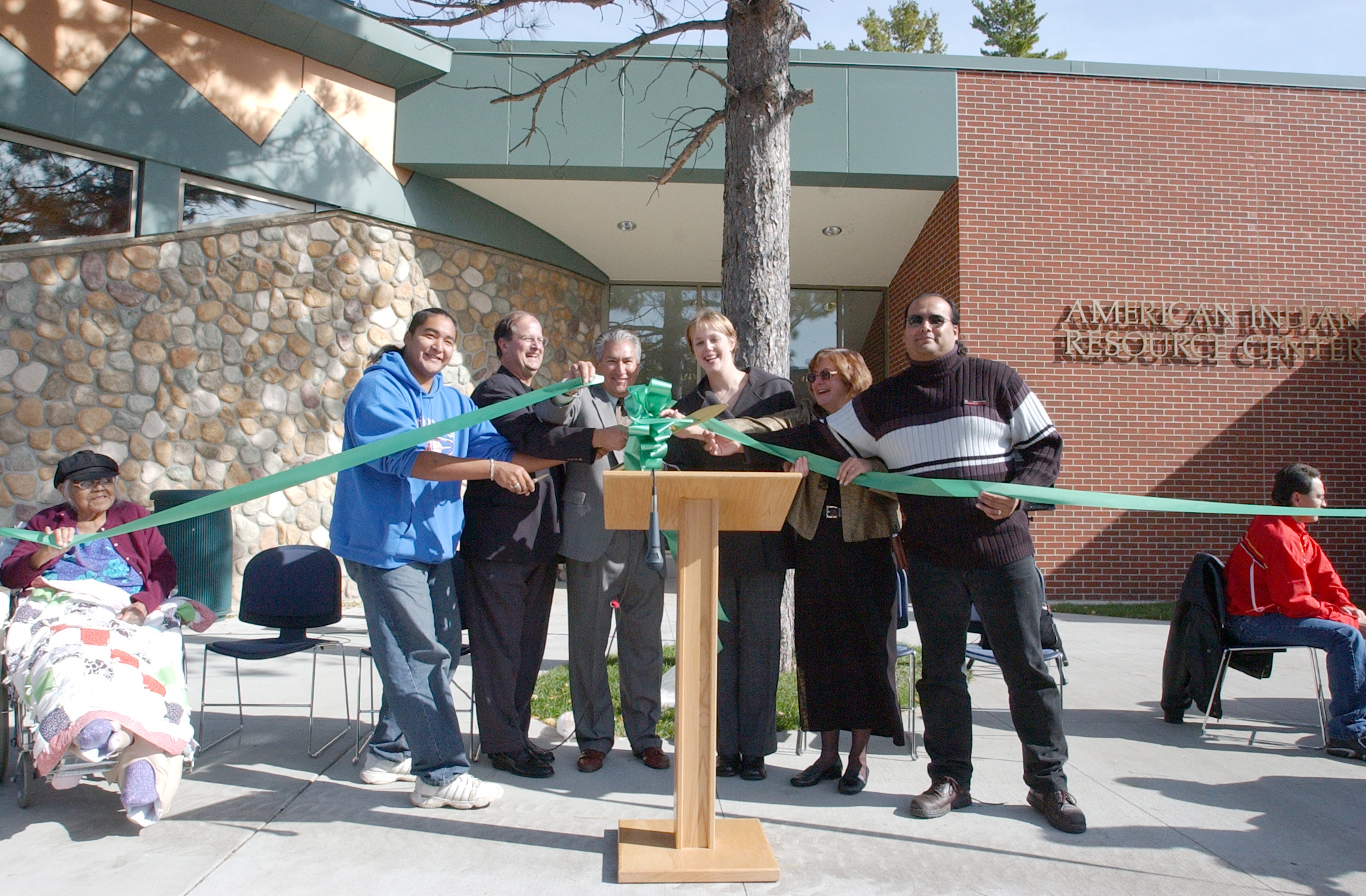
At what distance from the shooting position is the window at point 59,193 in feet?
24.3

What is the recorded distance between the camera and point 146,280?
8.04 meters

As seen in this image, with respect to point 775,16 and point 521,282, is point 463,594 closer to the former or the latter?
point 775,16

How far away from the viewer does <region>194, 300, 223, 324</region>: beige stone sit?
8320 millimetres

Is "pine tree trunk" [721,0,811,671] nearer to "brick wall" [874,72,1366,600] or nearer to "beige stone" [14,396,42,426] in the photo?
"brick wall" [874,72,1366,600]

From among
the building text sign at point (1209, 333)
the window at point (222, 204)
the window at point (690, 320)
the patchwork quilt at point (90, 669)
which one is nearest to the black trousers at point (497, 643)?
the patchwork quilt at point (90, 669)

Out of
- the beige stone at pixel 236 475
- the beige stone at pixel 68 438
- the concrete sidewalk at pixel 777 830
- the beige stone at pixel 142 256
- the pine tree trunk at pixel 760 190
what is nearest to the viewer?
the concrete sidewalk at pixel 777 830

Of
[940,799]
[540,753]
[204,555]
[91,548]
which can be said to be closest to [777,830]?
[940,799]

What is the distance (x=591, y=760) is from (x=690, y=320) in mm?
8926

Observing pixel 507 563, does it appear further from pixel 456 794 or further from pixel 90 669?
pixel 90 669

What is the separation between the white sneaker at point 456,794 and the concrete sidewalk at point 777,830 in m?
0.05

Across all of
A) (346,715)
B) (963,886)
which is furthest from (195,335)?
(963,886)

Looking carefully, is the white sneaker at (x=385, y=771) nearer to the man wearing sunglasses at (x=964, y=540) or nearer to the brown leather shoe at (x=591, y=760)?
the brown leather shoe at (x=591, y=760)

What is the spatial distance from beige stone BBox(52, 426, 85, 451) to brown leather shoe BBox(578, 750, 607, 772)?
5968mm

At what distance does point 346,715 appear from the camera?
4984 mm
